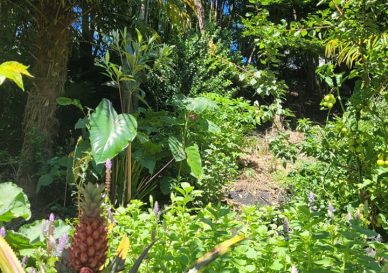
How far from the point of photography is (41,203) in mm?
4824

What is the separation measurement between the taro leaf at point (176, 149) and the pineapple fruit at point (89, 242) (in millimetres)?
3704

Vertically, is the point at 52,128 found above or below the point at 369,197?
above

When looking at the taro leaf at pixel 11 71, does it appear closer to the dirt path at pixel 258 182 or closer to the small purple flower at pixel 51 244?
the small purple flower at pixel 51 244

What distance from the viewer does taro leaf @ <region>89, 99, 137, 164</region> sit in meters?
3.57

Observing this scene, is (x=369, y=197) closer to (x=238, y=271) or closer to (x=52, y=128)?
(x=238, y=271)

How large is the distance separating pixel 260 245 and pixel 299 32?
4.91 ft

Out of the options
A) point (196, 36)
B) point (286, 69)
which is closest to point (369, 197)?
point (196, 36)

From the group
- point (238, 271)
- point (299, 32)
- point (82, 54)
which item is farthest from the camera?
point (82, 54)

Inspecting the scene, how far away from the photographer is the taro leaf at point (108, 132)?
3.57 meters

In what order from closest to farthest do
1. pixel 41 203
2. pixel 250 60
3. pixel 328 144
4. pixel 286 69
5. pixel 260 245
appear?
1. pixel 260 245
2. pixel 328 144
3. pixel 41 203
4. pixel 250 60
5. pixel 286 69

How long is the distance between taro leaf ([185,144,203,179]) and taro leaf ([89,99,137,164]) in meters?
0.84

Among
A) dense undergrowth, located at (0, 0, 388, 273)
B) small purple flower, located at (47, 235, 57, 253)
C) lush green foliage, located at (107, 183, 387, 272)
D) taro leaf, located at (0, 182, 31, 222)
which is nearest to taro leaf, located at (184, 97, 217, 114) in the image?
dense undergrowth, located at (0, 0, 388, 273)

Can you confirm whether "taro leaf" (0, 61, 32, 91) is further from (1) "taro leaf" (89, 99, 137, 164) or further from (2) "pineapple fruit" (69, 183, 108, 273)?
(1) "taro leaf" (89, 99, 137, 164)

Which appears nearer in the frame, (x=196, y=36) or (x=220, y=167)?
(x=220, y=167)
